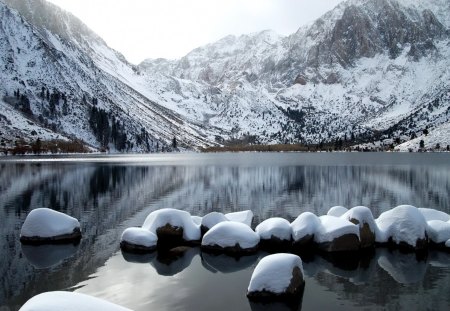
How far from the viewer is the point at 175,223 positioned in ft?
128

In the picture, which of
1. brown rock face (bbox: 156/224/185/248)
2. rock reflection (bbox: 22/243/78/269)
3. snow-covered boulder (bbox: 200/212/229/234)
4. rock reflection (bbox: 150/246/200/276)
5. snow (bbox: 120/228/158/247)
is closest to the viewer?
rock reflection (bbox: 150/246/200/276)

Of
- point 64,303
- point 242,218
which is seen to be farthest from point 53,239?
point 64,303

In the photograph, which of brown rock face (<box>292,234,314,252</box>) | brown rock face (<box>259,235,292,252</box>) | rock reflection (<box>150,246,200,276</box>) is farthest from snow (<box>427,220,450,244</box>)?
rock reflection (<box>150,246,200,276</box>)

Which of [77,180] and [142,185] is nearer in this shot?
[142,185]

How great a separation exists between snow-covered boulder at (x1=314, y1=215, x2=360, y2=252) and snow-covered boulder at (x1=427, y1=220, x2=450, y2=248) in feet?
24.7

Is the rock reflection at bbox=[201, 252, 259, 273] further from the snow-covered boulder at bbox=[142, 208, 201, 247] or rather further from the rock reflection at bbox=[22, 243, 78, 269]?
the rock reflection at bbox=[22, 243, 78, 269]

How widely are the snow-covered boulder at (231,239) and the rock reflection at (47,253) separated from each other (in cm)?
1157

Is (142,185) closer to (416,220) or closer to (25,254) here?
(25,254)

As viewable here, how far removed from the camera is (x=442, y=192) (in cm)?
7438

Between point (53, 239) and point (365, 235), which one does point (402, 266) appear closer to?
point (365, 235)

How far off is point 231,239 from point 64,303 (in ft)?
73.0

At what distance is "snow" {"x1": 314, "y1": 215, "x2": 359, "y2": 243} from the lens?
35750 mm

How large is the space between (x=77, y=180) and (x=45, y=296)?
8531 centimetres

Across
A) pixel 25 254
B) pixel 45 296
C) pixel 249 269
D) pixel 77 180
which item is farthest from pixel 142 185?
pixel 45 296
